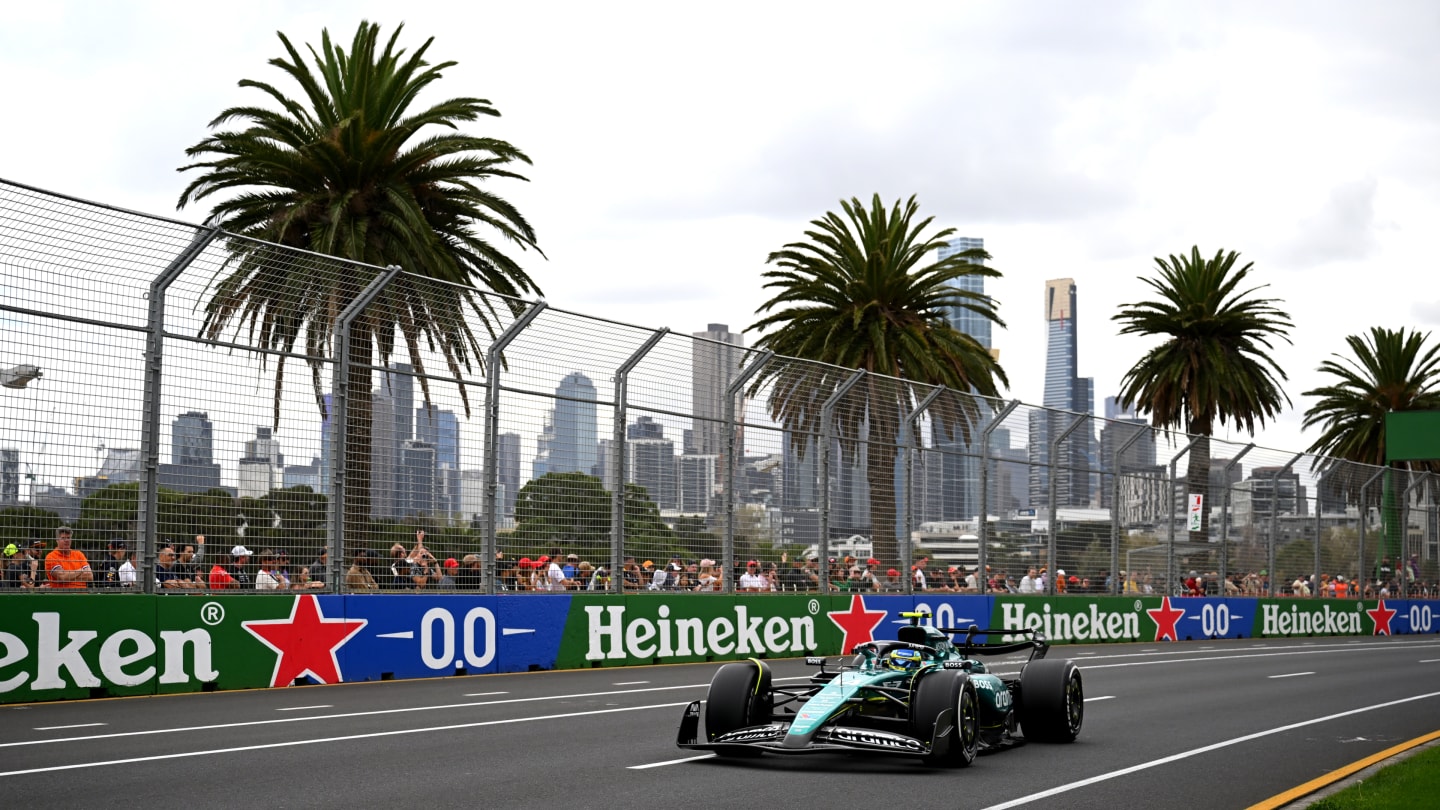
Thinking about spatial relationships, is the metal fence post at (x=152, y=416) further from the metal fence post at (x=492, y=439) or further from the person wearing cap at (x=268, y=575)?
the metal fence post at (x=492, y=439)

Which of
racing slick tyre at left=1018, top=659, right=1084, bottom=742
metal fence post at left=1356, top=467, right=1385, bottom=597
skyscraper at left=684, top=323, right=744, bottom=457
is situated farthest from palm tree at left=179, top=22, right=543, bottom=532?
metal fence post at left=1356, top=467, right=1385, bottom=597

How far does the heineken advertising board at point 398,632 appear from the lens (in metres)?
14.0

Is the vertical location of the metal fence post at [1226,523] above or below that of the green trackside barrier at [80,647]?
above

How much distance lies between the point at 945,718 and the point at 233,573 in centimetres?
824

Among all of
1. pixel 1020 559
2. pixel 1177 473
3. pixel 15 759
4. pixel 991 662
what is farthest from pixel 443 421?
pixel 1177 473

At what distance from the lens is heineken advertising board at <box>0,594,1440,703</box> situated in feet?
45.9

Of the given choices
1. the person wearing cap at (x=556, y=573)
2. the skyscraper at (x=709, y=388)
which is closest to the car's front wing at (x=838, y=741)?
the person wearing cap at (x=556, y=573)

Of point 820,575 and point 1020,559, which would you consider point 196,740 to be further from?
point 1020,559

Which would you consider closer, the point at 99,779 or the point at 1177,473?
the point at 99,779

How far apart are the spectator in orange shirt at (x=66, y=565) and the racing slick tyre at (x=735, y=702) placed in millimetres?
6577

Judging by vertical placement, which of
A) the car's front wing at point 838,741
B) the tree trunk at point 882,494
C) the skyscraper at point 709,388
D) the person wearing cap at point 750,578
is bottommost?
the car's front wing at point 838,741

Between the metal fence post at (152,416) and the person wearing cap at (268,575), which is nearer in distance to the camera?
the metal fence post at (152,416)

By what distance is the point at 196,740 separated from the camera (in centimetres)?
1089

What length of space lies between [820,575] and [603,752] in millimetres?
12874
